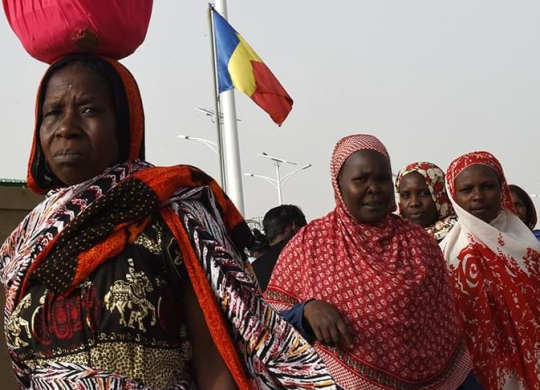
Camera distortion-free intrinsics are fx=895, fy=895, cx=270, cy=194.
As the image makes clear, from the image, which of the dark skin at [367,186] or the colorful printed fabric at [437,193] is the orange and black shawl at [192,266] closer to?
the dark skin at [367,186]

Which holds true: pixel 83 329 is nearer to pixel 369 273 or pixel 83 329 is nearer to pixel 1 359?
pixel 369 273

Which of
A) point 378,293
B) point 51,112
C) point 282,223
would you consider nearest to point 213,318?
point 51,112

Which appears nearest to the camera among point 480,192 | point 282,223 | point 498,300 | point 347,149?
point 347,149

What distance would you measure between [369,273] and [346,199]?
401 mm

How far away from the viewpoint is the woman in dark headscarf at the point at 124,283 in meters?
2.01

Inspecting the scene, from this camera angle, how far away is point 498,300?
4.72 m

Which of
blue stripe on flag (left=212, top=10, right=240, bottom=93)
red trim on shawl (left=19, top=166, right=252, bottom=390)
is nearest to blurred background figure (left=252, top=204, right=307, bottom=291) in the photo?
red trim on shawl (left=19, top=166, right=252, bottom=390)

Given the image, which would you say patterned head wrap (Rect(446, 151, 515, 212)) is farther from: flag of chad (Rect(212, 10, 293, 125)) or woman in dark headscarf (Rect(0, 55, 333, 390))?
flag of chad (Rect(212, 10, 293, 125))

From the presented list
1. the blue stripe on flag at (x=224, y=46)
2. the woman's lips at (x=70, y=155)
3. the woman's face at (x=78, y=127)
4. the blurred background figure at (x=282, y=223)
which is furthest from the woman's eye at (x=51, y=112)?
the blue stripe on flag at (x=224, y=46)

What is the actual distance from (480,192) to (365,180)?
1.03 metres

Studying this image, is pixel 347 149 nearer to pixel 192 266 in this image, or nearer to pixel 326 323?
pixel 326 323

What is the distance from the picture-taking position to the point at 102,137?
2.18 metres

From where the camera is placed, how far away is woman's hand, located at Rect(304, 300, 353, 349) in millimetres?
3684

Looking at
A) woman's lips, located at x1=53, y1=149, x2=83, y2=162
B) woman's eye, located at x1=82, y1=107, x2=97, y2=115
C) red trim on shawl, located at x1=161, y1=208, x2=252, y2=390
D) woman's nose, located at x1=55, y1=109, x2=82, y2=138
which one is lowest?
red trim on shawl, located at x1=161, y1=208, x2=252, y2=390
